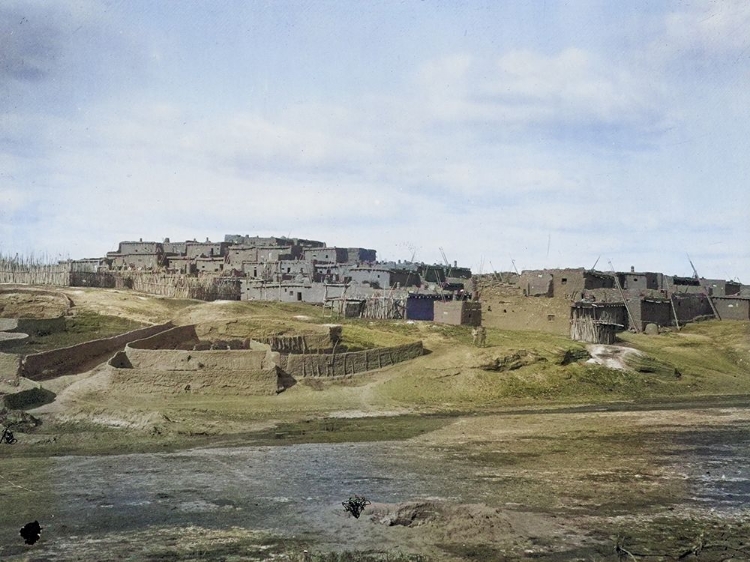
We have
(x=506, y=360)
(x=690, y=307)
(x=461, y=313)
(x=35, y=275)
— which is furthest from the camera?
(x=35, y=275)

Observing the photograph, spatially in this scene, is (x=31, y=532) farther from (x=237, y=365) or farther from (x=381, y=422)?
(x=237, y=365)

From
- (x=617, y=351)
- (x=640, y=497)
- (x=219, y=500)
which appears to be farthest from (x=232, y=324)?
(x=640, y=497)

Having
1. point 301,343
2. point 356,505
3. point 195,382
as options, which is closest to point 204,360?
point 195,382

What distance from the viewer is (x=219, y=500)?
1606cm

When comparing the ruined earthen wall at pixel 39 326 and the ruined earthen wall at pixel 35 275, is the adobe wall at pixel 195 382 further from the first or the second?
the ruined earthen wall at pixel 35 275

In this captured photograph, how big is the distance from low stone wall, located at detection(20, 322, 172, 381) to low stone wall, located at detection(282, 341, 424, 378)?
879 cm

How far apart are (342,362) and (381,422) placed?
19.8ft

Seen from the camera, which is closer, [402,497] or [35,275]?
[402,497]

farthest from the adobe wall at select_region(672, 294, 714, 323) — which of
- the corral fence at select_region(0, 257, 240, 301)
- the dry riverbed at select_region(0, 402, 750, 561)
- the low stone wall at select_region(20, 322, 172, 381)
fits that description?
the low stone wall at select_region(20, 322, 172, 381)

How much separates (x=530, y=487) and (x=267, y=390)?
552 inches

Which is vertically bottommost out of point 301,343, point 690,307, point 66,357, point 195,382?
Result: point 195,382

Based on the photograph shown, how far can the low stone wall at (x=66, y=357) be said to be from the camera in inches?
1124

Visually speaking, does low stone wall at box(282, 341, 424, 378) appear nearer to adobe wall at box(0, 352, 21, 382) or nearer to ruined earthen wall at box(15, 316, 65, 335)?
adobe wall at box(0, 352, 21, 382)

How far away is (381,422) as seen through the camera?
2575 cm
